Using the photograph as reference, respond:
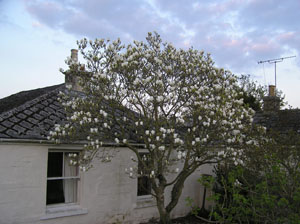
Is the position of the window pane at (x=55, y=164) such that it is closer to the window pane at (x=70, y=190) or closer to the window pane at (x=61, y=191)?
the window pane at (x=61, y=191)

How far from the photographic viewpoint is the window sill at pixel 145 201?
10.8 meters

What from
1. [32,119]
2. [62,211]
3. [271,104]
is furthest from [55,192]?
[271,104]

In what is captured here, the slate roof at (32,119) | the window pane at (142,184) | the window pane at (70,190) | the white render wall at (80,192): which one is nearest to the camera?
the white render wall at (80,192)

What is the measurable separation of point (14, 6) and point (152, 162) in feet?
17.2

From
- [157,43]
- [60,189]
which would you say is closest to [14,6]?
[157,43]

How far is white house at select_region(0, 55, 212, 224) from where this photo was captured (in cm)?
800

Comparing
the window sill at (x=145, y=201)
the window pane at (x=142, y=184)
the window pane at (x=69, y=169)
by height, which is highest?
the window pane at (x=69, y=169)

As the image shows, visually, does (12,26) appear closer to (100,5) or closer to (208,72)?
(100,5)

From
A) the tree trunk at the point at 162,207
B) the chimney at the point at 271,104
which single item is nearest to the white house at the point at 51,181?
the tree trunk at the point at 162,207

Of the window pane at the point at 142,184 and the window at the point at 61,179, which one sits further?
the window pane at the point at 142,184

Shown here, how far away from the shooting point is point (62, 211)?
8.88 metres

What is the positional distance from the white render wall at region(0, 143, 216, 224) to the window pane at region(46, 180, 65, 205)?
43 centimetres

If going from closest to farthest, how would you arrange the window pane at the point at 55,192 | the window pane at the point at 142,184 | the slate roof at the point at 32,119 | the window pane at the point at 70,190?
the slate roof at the point at 32,119
the window pane at the point at 55,192
the window pane at the point at 70,190
the window pane at the point at 142,184

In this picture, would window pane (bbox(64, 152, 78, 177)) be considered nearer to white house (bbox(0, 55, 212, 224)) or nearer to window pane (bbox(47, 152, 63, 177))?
white house (bbox(0, 55, 212, 224))
